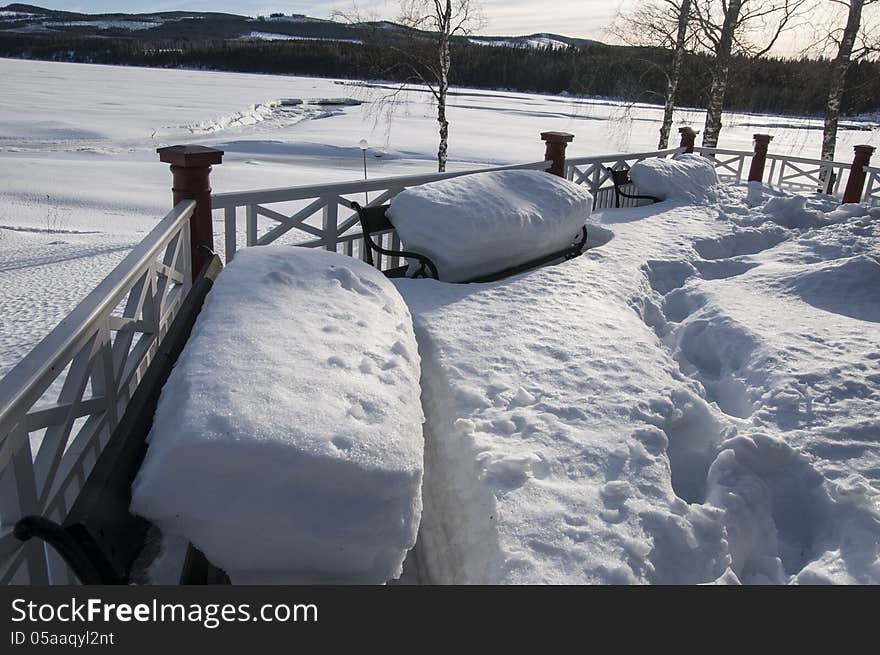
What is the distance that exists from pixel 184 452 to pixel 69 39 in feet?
407

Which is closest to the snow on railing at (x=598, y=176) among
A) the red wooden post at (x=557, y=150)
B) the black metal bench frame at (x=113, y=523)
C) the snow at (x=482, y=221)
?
the red wooden post at (x=557, y=150)

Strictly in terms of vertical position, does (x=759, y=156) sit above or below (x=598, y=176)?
above

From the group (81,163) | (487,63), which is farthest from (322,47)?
(81,163)

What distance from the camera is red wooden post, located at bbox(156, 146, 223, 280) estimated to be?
3.63m

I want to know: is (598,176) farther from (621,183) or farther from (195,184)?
(195,184)

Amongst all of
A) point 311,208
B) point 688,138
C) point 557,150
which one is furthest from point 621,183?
point 311,208

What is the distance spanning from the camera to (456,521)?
247 cm

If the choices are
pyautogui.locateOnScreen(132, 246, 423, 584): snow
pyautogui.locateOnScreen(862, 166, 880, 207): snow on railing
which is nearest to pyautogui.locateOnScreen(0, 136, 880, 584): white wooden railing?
pyautogui.locateOnScreen(132, 246, 423, 584): snow

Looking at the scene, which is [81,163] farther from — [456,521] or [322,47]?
[322,47]

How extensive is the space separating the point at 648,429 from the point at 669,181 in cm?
686

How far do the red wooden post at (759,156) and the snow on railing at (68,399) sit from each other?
11.7m

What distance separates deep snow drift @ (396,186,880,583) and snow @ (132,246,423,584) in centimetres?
54

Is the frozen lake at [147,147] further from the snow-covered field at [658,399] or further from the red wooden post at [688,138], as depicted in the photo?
the red wooden post at [688,138]

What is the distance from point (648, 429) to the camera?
297 centimetres
